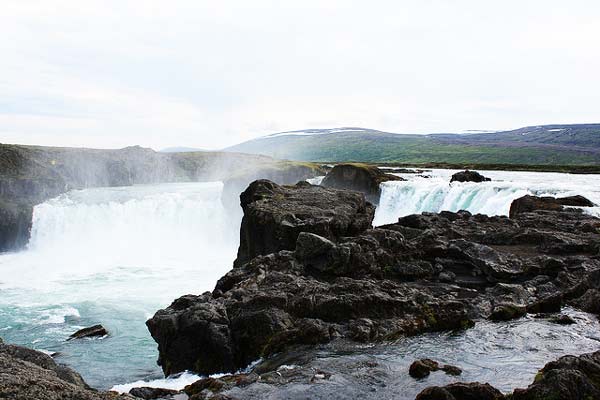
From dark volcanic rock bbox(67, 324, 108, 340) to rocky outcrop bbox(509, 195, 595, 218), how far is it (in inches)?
1247

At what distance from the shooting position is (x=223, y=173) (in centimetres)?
12431

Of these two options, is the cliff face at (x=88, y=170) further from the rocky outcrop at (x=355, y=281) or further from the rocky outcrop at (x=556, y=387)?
the rocky outcrop at (x=556, y=387)

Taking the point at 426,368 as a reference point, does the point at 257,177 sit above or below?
above

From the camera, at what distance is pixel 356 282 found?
20844 millimetres

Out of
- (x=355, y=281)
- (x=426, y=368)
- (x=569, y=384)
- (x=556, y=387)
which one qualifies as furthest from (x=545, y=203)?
(x=556, y=387)

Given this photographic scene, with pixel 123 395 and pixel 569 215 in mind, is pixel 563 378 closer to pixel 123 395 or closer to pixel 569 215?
pixel 123 395

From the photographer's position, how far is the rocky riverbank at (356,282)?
17.8 meters

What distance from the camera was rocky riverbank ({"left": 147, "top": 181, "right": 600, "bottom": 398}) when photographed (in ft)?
58.4

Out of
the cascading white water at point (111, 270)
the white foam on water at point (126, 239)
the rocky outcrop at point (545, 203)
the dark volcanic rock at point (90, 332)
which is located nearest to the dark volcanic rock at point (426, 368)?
the cascading white water at point (111, 270)

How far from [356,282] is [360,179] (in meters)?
47.1

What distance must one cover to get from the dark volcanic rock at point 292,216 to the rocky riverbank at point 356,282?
0.28ft

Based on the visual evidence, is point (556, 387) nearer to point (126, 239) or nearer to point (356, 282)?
point (356, 282)

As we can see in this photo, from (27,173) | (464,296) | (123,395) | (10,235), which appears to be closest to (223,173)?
(27,173)

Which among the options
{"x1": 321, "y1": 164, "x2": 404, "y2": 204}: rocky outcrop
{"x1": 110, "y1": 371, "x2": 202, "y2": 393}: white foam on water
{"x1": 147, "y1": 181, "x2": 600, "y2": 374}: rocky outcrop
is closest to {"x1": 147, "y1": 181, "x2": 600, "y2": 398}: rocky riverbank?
{"x1": 147, "y1": 181, "x2": 600, "y2": 374}: rocky outcrop
